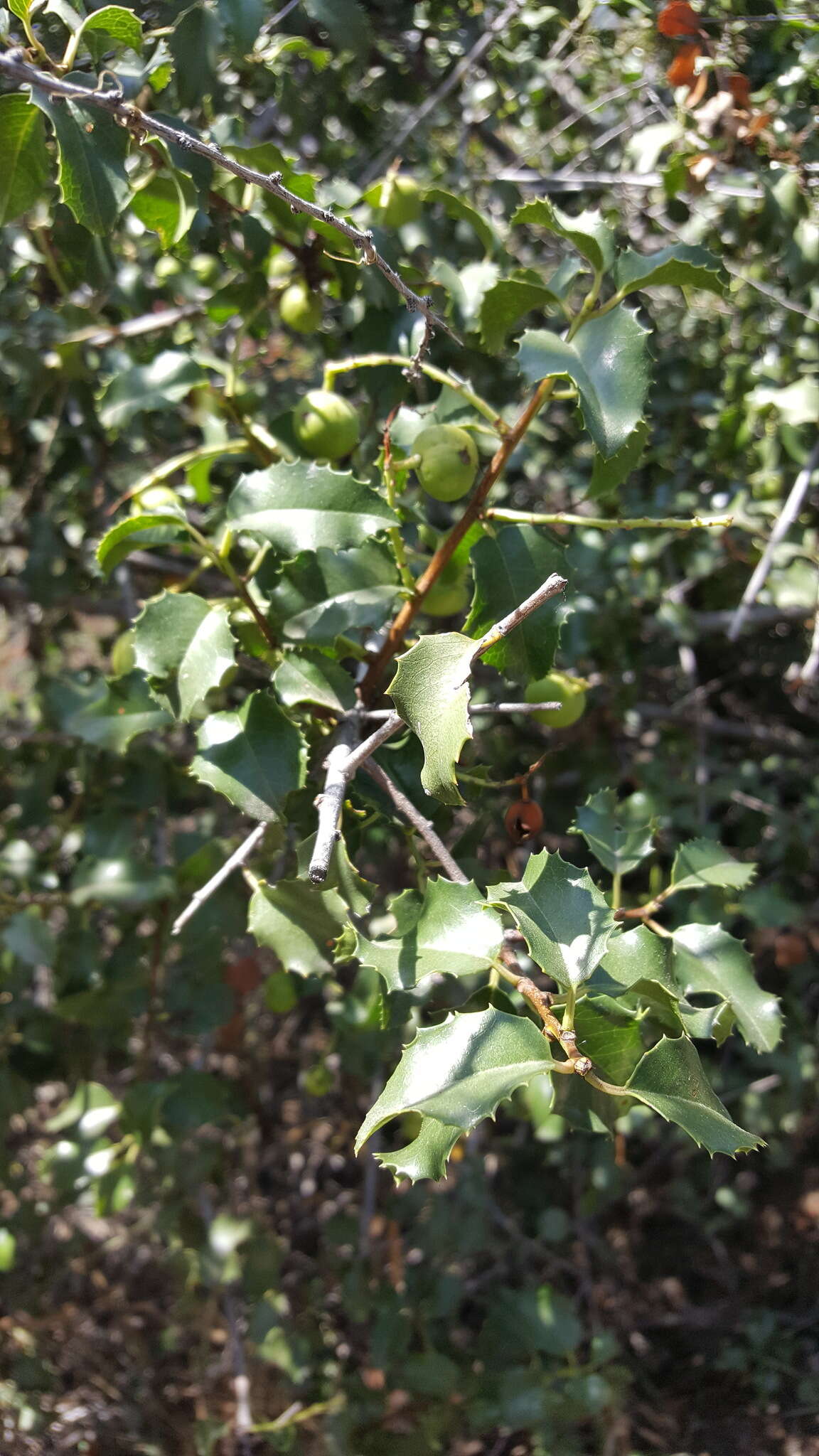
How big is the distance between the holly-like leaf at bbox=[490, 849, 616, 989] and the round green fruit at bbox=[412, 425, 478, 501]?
0.41 metres

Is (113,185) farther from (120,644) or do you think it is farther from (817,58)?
(817,58)

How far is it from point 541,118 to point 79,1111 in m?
2.15

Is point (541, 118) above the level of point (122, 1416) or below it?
above

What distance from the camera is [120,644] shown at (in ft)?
4.60

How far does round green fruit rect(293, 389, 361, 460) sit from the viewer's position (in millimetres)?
1184

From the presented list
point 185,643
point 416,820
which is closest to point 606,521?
point 416,820

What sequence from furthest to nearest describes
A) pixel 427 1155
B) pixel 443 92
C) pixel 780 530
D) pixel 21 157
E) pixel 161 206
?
pixel 443 92 → pixel 780 530 → pixel 161 206 → pixel 21 157 → pixel 427 1155

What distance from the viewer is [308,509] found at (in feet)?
3.32

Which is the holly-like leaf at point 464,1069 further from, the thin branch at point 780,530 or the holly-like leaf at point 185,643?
the thin branch at point 780,530

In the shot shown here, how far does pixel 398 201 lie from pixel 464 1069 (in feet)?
3.74

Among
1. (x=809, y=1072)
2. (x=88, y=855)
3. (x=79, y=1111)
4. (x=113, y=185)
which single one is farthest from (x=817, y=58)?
(x=79, y=1111)

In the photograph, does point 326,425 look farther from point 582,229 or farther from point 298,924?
point 298,924

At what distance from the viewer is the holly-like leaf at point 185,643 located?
0.99 metres

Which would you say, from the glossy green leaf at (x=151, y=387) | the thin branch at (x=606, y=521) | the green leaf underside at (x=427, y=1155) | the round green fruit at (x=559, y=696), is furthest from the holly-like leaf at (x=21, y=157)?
the green leaf underside at (x=427, y=1155)
